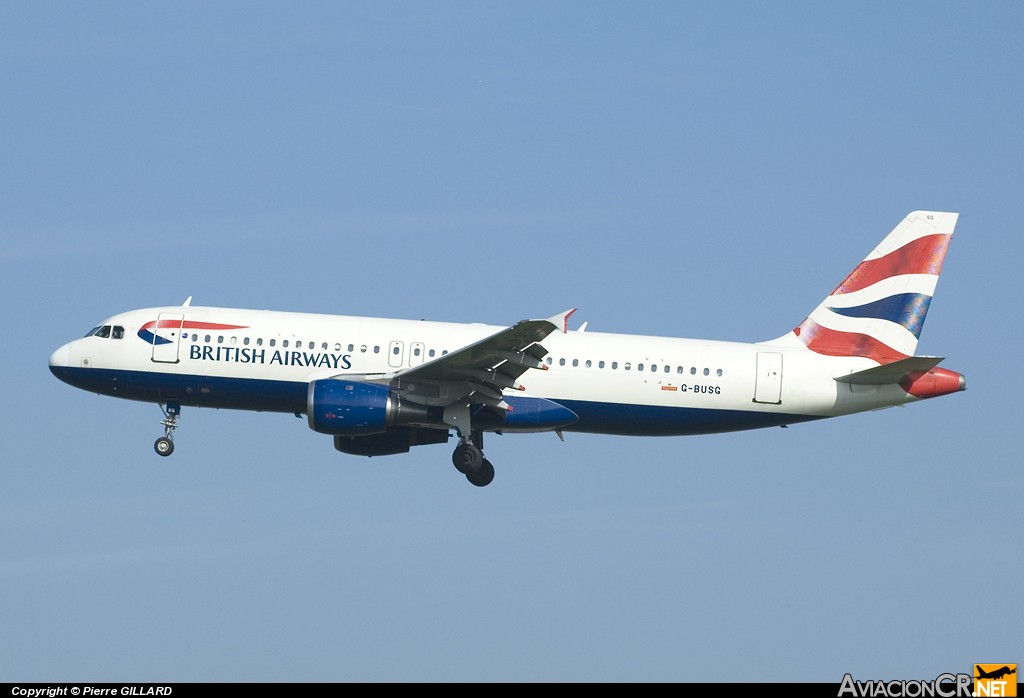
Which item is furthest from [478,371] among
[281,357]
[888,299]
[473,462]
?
[888,299]

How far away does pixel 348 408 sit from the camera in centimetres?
4872

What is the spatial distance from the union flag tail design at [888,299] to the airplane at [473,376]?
72 centimetres

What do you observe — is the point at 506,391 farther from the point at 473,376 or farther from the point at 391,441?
the point at 391,441

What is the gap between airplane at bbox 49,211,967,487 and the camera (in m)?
50.4

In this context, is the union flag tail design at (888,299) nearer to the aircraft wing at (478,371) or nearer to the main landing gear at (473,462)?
the aircraft wing at (478,371)

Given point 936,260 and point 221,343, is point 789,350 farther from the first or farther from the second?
point 221,343

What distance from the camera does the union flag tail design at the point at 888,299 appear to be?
53000 mm

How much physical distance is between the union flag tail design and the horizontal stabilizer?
72.5 inches

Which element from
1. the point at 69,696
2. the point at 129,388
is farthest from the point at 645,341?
the point at 69,696

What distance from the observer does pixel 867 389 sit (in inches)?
2012

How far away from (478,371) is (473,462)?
3.31 m

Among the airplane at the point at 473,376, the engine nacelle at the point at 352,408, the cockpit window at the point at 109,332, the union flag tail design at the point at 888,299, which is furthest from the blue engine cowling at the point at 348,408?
the union flag tail design at the point at 888,299

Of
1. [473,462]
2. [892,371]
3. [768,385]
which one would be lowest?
[473,462]

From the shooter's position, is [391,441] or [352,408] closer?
[352,408]
